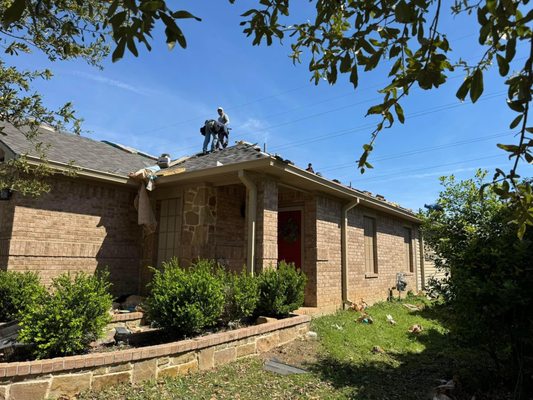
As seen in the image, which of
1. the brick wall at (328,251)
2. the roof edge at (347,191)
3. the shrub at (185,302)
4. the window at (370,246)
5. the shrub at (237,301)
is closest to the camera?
the shrub at (185,302)

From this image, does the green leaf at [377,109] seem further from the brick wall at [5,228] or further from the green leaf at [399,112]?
the brick wall at [5,228]

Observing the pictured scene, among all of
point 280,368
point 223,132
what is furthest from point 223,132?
point 280,368

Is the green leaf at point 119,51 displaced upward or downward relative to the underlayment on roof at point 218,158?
downward

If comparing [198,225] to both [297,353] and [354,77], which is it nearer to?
[297,353]

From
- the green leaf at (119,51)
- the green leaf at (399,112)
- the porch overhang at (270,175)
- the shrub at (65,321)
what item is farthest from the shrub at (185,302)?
the green leaf at (119,51)

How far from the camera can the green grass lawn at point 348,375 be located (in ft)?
14.3

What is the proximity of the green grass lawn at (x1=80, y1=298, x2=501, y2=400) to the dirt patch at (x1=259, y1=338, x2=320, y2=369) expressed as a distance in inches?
2.1

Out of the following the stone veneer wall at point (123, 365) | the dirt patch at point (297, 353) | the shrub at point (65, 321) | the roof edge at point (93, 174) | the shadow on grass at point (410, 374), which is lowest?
the shadow on grass at point (410, 374)

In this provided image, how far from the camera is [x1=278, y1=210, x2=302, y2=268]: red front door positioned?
977cm

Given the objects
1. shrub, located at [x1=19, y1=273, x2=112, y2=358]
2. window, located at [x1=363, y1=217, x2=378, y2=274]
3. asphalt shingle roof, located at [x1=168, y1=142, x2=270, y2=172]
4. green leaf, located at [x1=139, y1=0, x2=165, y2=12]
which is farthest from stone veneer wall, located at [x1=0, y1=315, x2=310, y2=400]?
window, located at [x1=363, y1=217, x2=378, y2=274]

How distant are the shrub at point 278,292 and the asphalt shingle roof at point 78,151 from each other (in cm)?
436

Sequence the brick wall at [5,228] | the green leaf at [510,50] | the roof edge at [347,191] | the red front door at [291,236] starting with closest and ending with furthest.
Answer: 1. the green leaf at [510,50]
2. the brick wall at [5,228]
3. the roof edge at [347,191]
4. the red front door at [291,236]

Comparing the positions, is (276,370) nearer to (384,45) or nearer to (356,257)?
(384,45)

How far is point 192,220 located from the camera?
860 cm
